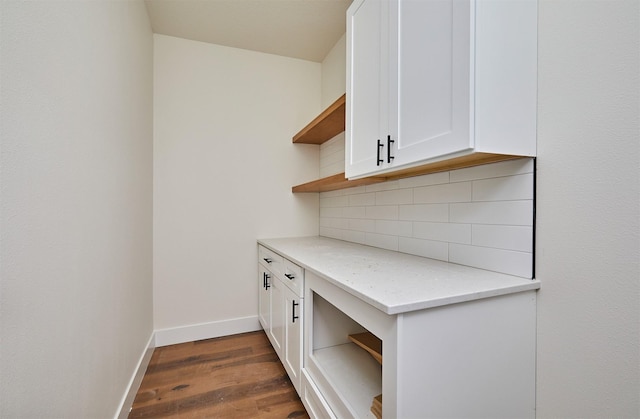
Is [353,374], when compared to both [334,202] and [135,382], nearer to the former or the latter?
[135,382]

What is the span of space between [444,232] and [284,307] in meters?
1.01

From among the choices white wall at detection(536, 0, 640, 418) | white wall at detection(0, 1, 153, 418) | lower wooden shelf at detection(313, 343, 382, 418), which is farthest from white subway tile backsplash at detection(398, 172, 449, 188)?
white wall at detection(0, 1, 153, 418)

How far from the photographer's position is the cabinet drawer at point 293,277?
1461 millimetres

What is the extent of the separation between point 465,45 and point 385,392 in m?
1.08

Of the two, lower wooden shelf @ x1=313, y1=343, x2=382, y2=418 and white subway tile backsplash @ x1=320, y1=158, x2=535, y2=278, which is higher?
white subway tile backsplash @ x1=320, y1=158, x2=535, y2=278

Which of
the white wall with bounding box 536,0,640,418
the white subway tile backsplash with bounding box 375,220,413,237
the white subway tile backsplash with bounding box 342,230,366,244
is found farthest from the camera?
the white subway tile backsplash with bounding box 342,230,366,244

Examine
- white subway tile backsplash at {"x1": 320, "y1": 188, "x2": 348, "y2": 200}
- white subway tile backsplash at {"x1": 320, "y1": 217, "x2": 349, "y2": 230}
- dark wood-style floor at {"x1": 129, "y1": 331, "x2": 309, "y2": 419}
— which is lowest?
dark wood-style floor at {"x1": 129, "y1": 331, "x2": 309, "y2": 419}

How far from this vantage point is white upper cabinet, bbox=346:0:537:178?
88 cm

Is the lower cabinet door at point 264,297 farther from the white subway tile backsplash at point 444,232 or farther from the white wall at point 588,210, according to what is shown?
the white wall at point 588,210

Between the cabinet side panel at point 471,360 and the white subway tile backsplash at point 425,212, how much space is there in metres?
0.49

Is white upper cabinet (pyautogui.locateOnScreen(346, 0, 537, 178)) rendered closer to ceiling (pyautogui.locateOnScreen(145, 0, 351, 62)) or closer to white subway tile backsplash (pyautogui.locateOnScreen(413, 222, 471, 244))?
white subway tile backsplash (pyautogui.locateOnScreen(413, 222, 471, 244))

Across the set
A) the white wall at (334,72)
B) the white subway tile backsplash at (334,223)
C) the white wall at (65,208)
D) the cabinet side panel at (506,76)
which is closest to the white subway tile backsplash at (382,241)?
the white subway tile backsplash at (334,223)

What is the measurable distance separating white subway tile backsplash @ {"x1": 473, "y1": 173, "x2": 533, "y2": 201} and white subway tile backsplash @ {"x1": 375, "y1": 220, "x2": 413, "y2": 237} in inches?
18.0

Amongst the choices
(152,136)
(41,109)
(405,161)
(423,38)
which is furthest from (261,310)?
(423,38)
